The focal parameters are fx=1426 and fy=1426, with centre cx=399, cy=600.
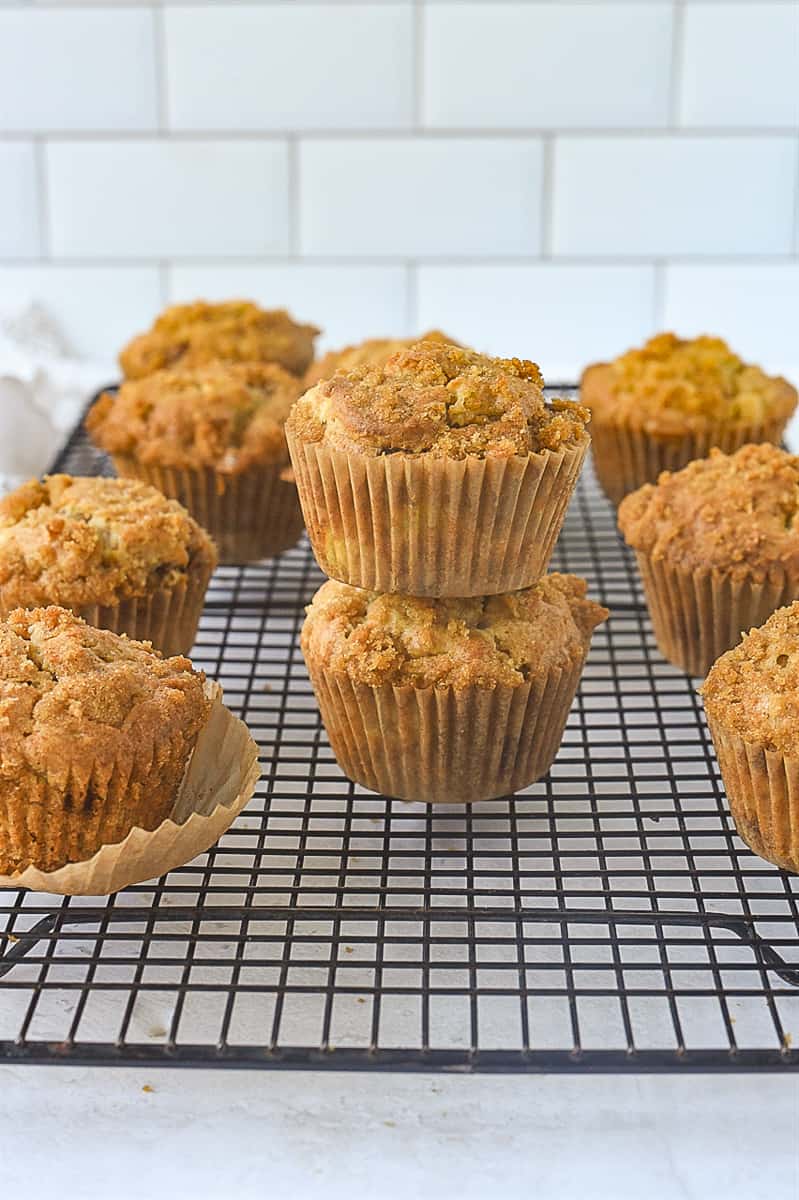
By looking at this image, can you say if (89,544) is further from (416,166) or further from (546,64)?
(546,64)

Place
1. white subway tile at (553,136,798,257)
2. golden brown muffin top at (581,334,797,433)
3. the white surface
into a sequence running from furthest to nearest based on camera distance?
white subway tile at (553,136,798,257), golden brown muffin top at (581,334,797,433), the white surface

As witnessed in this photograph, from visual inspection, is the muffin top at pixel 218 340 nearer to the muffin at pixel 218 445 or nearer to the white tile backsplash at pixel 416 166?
the muffin at pixel 218 445

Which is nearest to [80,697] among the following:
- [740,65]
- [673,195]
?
Result: [673,195]

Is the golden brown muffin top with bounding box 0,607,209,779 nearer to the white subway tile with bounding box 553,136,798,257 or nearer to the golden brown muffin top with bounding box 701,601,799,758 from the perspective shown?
the golden brown muffin top with bounding box 701,601,799,758

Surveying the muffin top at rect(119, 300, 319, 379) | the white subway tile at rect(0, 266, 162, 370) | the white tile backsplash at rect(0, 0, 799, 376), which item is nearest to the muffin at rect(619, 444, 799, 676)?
the muffin top at rect(119, 300, 319, 379)

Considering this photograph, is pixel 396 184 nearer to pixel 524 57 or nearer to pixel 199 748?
pixel 524 57

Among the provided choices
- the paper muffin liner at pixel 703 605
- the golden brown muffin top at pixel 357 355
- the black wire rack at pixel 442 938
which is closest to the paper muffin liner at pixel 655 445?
the golden brown muffin top at pixel 357 355
